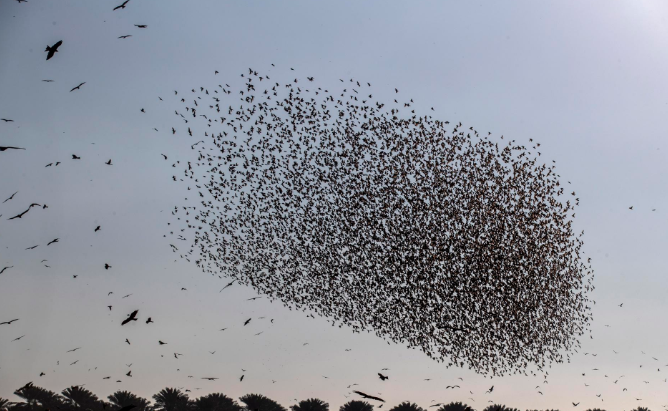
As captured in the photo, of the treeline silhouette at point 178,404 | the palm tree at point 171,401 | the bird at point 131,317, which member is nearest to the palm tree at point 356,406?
the treeline silhouette at point 178,404

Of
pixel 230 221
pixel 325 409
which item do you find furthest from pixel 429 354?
pixel 325 409

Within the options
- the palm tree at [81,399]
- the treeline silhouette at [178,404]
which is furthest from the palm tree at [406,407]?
the palm tree at [81,399]

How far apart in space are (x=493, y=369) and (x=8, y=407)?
190ft

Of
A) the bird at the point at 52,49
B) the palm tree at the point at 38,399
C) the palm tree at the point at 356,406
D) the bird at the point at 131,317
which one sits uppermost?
the bird at the point at 52,49

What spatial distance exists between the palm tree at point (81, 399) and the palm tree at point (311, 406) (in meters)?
22.1

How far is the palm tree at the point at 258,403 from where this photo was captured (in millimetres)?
61716

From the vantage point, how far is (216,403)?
Result: 6022cm

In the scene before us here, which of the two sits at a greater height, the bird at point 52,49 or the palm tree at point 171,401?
the bird at point 52,49

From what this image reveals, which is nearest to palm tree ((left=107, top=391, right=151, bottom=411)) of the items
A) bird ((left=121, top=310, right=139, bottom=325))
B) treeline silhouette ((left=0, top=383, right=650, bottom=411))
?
treeline silhouette ((left=0, top=383, right=650, bottom=411))

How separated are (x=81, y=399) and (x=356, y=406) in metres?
31.6

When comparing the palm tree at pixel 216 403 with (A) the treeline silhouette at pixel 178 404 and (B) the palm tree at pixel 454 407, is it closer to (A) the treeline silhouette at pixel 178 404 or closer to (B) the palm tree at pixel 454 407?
(A) the treeline silhouette at pixel 178 404

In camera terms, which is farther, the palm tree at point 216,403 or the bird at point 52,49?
the palm tree at point 216,403

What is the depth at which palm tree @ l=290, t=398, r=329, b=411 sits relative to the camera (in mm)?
61031

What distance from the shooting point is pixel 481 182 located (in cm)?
2850
